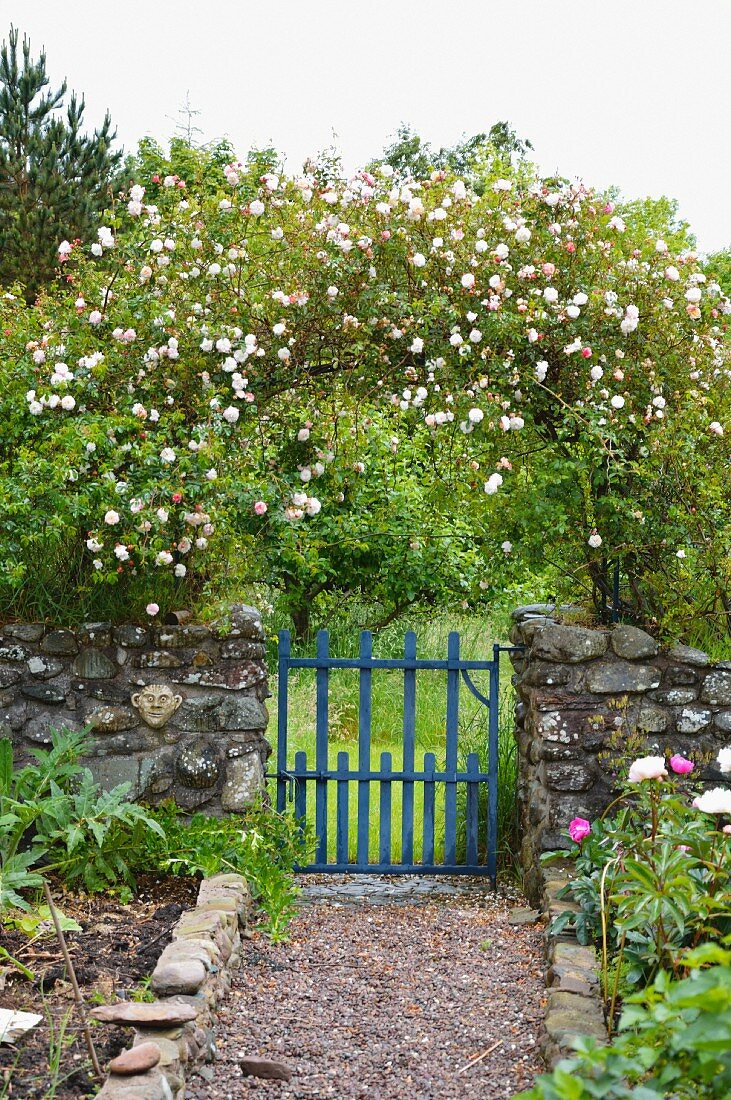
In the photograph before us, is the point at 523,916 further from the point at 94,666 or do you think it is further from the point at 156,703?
the point at 94,666

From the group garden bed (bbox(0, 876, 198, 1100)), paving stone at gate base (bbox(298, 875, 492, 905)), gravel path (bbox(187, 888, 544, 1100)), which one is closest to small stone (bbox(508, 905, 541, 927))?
gravel path (bbox(187, 888, 544, 1100))

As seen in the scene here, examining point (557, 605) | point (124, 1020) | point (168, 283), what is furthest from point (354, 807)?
point (124, 1020)

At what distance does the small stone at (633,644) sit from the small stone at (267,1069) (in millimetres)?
2286

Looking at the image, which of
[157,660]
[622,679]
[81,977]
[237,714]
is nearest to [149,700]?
[157,660]

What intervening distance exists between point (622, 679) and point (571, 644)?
0.27m

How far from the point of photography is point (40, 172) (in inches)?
479

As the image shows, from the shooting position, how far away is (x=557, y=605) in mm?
4883

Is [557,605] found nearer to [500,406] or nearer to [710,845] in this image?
[500,406]

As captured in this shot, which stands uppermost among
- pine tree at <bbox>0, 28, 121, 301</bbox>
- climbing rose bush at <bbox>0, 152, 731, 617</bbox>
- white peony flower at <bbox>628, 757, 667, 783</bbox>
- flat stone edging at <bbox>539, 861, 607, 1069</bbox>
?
pine tree at <bbox>0, 28, 121, 301</bbox>

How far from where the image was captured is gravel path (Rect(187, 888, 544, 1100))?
3023 millimetres

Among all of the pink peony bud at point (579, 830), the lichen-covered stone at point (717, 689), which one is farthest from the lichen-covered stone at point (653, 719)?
the pink peony bud at point (579, 830)

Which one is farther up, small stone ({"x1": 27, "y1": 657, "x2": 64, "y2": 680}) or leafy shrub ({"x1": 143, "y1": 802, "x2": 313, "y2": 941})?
small stone ({"x1": 27, "y1": 657, "x2": 64, "y2": 680})

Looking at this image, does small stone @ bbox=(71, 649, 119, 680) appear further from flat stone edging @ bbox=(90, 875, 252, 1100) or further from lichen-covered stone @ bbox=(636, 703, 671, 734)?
lichen-covered stone @ bbox=(636, 703, 671, 734)

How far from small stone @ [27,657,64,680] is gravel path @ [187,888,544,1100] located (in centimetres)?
147
